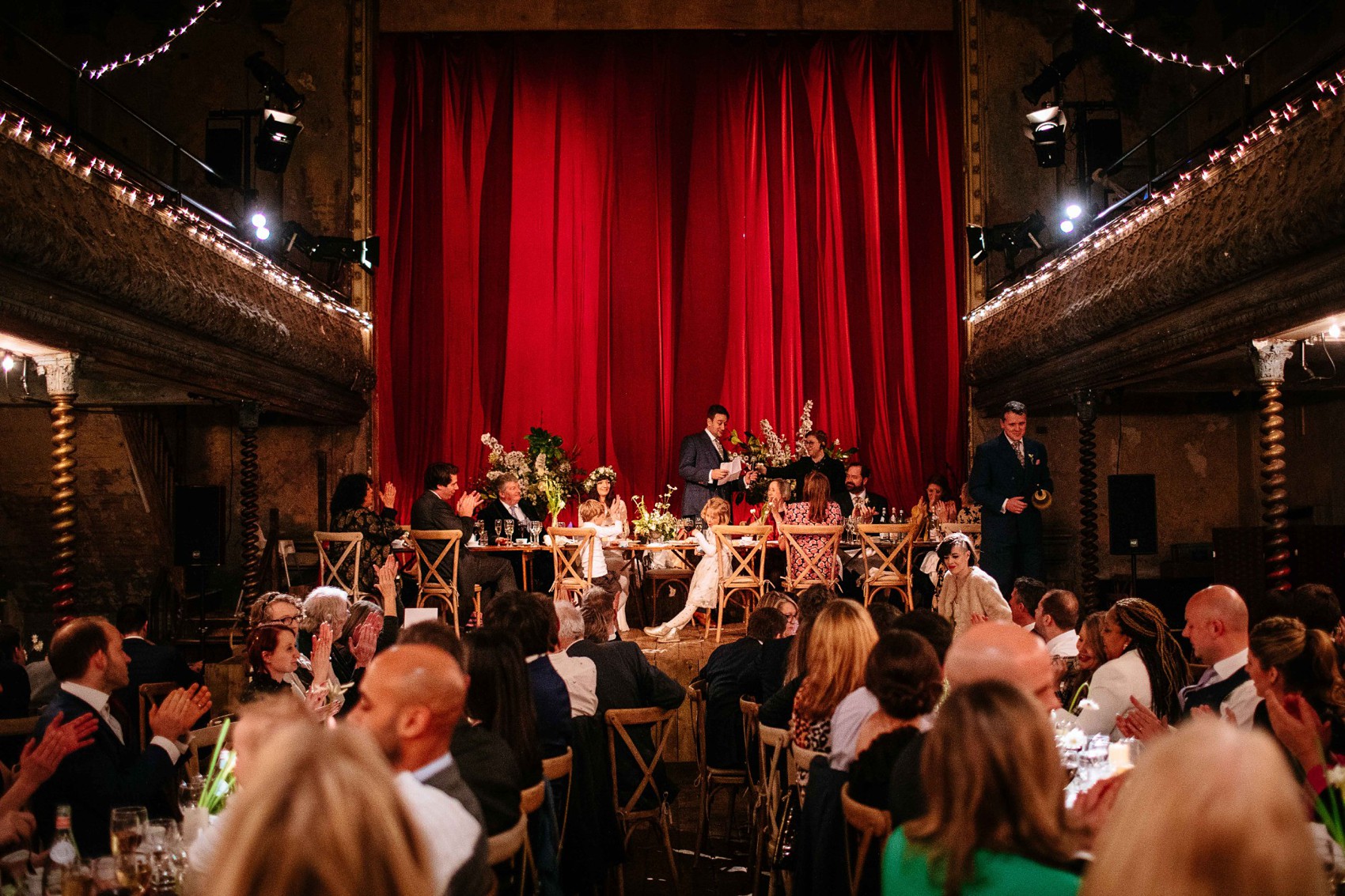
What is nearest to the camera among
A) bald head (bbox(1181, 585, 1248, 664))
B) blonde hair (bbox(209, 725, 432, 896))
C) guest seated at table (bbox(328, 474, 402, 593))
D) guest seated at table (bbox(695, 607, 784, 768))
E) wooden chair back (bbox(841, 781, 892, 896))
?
blonde hair (bbox(209, 725, 432, 896))

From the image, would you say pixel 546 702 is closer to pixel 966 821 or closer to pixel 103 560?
pixel 966 821

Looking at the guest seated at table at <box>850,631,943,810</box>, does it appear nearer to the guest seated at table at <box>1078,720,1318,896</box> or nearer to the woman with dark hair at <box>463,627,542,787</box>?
the woman with dark hair at <box>463,627,542,787</box>

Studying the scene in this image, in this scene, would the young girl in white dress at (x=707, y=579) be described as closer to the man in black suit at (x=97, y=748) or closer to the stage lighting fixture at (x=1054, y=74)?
the stage lighting fixture at (x=1054, y=74)

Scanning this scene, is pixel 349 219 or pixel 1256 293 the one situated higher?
pixel 349 219

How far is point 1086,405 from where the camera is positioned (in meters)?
9.03

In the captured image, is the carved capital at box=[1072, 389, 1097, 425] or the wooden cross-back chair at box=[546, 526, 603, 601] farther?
the carved capital at box=[1072, 389, 1097, 425]

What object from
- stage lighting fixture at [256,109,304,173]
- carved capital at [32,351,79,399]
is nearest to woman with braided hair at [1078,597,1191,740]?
carved capital at [32,351,79,399]

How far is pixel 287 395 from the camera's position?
963cm

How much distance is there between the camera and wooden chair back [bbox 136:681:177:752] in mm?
4980

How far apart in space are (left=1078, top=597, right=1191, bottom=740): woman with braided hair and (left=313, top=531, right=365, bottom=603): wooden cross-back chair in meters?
5.72

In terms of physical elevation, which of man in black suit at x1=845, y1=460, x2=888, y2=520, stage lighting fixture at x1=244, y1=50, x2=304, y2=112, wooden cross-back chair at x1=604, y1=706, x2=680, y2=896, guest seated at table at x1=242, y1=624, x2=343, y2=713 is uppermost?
stage lighting fixture at x1=244, y1=50, x2=304, y2=112

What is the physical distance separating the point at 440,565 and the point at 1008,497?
13.3 ft

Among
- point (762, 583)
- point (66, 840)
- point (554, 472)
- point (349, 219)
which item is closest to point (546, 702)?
point (66, 840)

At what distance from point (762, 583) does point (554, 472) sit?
7.59 feet
